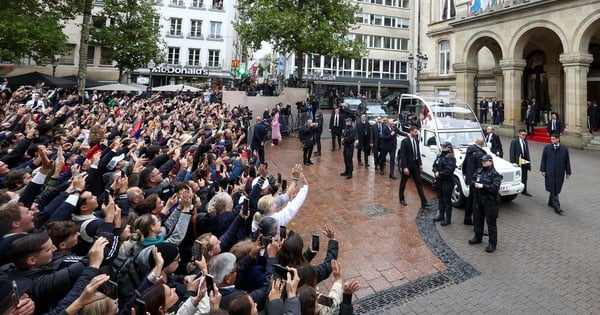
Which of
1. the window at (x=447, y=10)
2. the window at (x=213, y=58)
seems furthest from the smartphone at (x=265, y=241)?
the window at (x=213, y=58)

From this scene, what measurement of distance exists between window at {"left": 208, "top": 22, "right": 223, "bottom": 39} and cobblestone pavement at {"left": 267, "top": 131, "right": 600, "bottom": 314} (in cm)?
3801

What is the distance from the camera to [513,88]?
2147cm

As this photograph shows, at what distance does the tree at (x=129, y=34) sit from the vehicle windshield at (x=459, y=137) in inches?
1071

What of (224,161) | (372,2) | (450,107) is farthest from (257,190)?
(372,2)

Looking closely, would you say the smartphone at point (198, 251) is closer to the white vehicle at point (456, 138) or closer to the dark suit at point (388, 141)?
the white vehicle at point (456, 138)

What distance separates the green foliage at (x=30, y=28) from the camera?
18525 mm

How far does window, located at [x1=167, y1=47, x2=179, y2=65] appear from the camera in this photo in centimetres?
4198

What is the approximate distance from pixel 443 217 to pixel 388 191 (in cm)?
247

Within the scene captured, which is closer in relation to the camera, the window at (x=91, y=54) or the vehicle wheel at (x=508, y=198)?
the vehicle wheel at (x=508, y=198)

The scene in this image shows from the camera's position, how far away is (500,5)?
21.8 metres

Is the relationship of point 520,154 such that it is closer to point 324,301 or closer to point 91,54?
point 324,301

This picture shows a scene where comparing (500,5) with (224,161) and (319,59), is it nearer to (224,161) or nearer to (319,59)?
(224,161)

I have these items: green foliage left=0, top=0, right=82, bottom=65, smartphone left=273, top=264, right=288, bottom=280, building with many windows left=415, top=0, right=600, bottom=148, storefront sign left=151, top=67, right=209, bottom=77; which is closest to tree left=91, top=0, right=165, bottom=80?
green foliage left=0, top=0, right=82, bottom=65

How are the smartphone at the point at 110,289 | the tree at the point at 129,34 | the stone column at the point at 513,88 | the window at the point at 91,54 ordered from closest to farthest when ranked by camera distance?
the smartphone at the point at 110,289 < the stone column at the point at 513,88 < the tree at the point at 129,34 < the window at the point at 91,54
